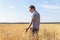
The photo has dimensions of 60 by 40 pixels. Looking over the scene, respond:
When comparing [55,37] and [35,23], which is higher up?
[35,23]

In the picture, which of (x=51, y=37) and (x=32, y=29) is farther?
(x=51, y=37)

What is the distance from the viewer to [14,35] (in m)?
8.30

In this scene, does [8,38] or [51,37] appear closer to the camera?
[8,38]

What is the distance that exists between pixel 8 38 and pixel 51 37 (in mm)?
1476

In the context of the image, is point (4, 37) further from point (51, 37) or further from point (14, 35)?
point (51, 37)

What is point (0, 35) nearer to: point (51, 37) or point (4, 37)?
point (4, 37)

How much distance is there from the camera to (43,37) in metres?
8.54

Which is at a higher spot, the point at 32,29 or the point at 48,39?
the point at 32,29

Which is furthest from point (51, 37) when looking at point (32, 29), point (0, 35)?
point (0, 35)

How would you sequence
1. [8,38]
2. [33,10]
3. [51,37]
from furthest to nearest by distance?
[51,37], [8,38], [33,10]

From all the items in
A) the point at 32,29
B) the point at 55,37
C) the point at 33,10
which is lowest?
the point at 55,37

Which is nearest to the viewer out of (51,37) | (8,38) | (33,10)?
(33,10)

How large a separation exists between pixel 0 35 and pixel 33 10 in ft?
5.28

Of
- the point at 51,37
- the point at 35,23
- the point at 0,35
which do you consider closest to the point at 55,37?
the point at 51,37
